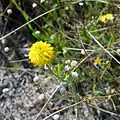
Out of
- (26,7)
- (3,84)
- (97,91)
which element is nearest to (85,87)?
(97,91)

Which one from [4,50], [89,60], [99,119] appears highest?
[4,50]

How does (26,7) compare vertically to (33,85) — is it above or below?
above

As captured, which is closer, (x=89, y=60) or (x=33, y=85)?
(x=89, y=60)

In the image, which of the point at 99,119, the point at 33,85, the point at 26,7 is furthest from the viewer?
the point at 26,7

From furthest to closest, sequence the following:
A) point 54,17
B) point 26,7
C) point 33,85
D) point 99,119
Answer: point 26,7 → point 54,17 → point 33,85 → point 99,119

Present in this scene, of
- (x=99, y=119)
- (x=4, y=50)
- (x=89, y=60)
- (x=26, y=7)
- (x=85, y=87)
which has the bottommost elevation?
(x=99, y=119)

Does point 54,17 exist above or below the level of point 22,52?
above

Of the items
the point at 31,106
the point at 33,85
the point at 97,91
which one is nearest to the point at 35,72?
the point at 33,85

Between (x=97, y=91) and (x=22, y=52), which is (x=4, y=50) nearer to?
(x=22, y=52)

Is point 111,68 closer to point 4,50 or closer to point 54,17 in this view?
point 54,17
